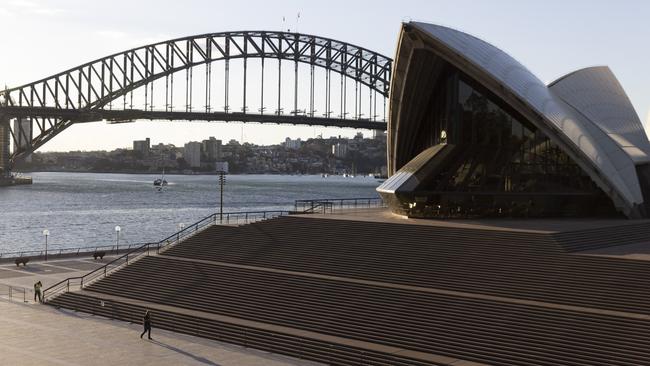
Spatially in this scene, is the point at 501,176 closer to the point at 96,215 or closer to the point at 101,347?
the point at 101,347

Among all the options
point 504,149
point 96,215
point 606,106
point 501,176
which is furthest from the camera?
point 96,215

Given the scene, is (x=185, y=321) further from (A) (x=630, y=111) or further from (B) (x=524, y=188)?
(A) (x=630, y=111)

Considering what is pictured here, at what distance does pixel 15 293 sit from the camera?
29.8 metres

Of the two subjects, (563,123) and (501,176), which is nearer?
(563,123)

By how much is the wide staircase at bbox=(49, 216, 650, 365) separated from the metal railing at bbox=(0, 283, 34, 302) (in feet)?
6.47

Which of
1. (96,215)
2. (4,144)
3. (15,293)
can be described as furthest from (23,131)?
(15,293)

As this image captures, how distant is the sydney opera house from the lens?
32.3 meters

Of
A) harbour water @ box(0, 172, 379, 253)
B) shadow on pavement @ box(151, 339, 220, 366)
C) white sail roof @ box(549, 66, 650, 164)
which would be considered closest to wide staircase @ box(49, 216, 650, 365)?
shadow on pavement @ box(151, 339, 220, 366)

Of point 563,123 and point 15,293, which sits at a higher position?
point 563,123

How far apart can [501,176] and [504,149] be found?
145 centimetres

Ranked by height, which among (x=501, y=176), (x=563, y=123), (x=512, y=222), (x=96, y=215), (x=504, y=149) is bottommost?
(x=96, y=215)

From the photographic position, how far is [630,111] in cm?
3816

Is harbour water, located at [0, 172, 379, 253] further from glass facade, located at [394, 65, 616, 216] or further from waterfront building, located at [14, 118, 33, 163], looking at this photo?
glass facade, located at [394, 65, 616, 216]

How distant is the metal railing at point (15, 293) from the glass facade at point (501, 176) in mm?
14561
